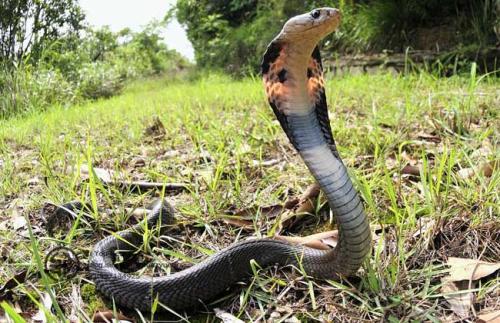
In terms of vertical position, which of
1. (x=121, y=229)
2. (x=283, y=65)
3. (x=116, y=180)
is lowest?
(x=121, y=229)

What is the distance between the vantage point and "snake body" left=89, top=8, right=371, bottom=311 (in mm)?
1451

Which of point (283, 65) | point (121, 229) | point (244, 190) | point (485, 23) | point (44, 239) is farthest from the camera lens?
point (485, 23)

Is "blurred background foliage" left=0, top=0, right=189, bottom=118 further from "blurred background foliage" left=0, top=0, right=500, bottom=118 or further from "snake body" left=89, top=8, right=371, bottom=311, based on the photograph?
"snake body" left=89, top=8, right=371, bottom=311

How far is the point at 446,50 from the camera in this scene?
6996mm

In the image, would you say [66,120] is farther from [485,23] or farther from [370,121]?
[485,23]

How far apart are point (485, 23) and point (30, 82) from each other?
6.53 metres

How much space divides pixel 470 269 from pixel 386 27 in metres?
6.96

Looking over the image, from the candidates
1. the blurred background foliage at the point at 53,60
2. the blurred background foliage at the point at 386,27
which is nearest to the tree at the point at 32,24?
the blurred background foliage at the point at 53,60

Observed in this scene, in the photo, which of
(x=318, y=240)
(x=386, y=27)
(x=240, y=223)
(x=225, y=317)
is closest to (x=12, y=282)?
(x=225, y=317)

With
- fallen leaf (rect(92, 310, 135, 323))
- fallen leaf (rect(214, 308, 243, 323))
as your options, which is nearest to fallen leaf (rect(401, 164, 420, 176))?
fallen leaf (rect(214, 308, 243, 323))

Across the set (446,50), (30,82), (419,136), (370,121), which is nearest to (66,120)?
(30,82)

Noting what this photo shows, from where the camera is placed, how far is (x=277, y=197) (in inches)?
97.2

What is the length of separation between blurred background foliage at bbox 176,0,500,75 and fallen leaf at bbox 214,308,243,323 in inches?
226

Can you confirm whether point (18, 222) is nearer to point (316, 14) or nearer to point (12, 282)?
point (12, 282)
